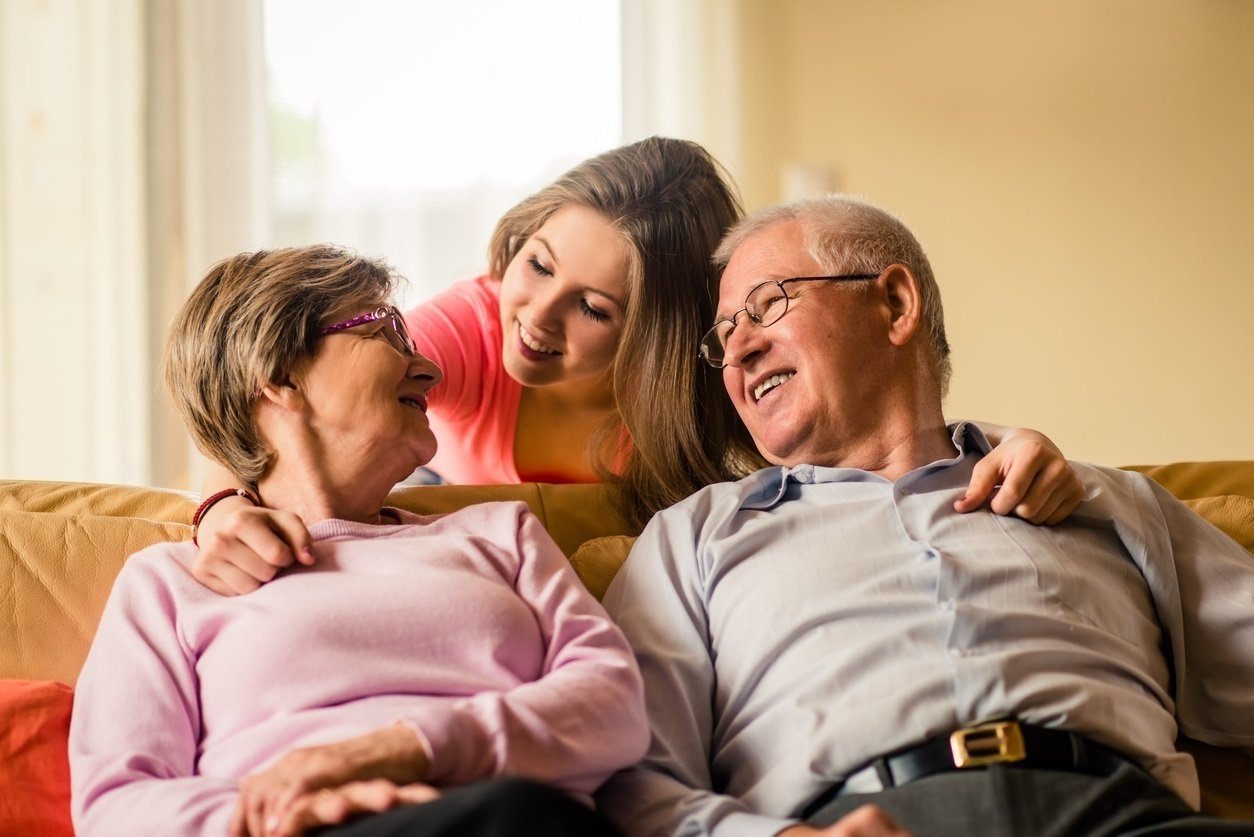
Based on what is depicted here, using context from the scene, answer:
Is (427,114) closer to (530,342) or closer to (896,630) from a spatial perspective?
(530,342)

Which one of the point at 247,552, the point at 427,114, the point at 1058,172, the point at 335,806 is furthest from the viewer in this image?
the point at 1058,172

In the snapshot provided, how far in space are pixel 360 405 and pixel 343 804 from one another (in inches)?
22.9

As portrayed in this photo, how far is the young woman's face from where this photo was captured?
2.03m

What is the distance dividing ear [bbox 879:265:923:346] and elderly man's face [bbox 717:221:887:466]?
2 centimetres

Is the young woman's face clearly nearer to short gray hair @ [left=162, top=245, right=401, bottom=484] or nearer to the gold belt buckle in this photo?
short gray hair @ [left=162, top=245, right=401, bottom=484]

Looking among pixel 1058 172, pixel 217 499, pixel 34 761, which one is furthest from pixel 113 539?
pixel 1058 172

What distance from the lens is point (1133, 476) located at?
1671 mm

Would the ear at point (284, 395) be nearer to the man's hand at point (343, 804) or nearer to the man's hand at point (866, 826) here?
the man's hand at point (343, 804)

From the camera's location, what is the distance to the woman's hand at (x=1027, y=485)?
4.92 ft

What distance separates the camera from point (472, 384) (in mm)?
2211

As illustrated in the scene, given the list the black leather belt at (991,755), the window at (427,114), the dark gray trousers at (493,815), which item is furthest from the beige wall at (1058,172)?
the dark gray trousers at (493,815)

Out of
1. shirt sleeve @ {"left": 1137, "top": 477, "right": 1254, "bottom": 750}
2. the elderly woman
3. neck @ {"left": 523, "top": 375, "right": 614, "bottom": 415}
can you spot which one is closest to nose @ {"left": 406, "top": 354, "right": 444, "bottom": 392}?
the elderly woman

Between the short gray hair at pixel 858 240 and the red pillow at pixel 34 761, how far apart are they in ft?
3.80

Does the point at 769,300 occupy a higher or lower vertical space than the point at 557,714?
higher
